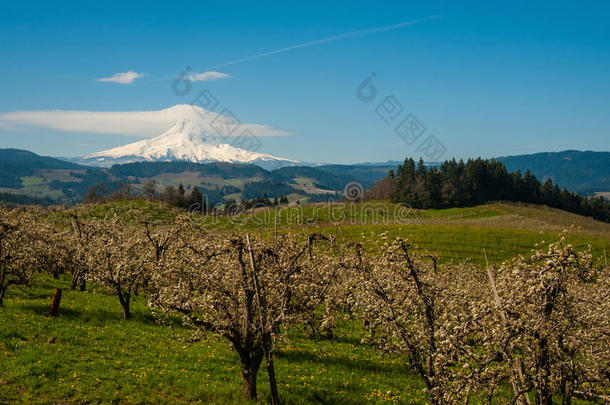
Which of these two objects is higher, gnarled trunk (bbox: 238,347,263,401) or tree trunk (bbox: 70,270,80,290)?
gnarled trunk (bbox: 238,347,263,401)

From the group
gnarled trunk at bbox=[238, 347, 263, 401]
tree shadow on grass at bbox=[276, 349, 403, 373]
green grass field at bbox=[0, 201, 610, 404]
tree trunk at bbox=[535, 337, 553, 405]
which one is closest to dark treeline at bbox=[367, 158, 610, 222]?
green grass field at bbox=[0, 201, 610, 404]

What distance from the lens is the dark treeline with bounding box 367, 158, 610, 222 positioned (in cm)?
16662

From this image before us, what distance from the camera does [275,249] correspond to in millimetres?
15742

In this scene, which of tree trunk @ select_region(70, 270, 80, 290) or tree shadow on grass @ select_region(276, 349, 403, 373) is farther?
tree trunk @ select_region(70, 270, 80, 290)

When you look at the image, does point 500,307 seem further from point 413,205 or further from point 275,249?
point 413,205

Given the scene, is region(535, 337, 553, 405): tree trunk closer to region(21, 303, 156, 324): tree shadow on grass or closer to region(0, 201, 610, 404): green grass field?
region(0, 201, 610, 404): green grass field

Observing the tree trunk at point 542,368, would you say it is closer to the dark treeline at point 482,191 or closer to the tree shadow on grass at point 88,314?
the tree shadow on grass at point 88,314

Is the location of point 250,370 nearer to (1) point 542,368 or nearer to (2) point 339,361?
(2) point 339,361

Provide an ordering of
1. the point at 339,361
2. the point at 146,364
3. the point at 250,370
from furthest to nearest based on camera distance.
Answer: the point at 339,361
the point at 146,364
the point at 250,370

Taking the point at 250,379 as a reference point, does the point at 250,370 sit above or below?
above

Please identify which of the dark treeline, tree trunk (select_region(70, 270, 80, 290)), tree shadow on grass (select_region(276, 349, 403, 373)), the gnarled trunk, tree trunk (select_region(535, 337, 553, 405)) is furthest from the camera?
the dark treeline

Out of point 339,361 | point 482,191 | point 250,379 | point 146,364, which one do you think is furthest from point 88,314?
point 482,191

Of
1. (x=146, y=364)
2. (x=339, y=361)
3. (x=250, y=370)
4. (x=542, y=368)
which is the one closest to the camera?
(x=542, y=368)

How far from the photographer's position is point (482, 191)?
6737 inches
